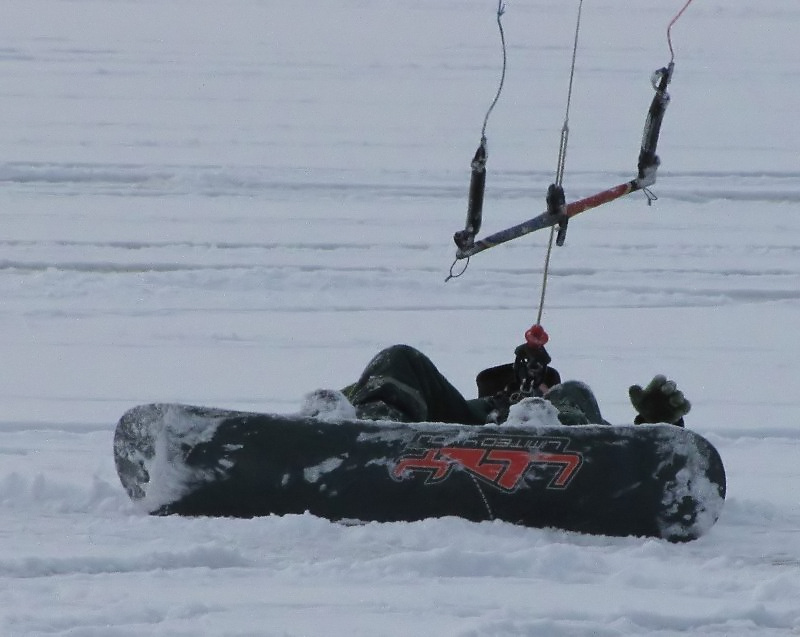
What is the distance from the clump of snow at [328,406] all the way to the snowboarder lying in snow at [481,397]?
0.13 m

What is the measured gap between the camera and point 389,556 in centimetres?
367

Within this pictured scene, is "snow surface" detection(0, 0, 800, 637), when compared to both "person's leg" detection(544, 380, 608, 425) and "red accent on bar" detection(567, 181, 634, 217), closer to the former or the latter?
"person's leg" detection(544, 380, 608, 425)

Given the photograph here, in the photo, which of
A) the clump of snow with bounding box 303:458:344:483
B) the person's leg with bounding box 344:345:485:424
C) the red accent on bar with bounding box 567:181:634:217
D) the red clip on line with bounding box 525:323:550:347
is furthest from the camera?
the red clip on line with bounding box 525:323:550:347

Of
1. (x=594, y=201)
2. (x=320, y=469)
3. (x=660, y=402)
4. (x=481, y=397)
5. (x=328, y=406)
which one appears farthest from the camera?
(x=481, y=397)

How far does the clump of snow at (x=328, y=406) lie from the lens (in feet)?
12.9

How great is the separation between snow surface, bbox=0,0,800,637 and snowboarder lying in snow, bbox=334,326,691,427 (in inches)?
16.1

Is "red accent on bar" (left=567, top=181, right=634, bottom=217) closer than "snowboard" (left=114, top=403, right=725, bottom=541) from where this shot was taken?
Yes

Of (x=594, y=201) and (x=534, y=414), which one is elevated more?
(x=594, y=201)

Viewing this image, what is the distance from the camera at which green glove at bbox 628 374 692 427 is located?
13.7 ft

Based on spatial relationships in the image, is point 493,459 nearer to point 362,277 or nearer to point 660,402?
point 660,402

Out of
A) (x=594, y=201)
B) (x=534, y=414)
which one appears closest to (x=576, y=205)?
(x=594, y=201)

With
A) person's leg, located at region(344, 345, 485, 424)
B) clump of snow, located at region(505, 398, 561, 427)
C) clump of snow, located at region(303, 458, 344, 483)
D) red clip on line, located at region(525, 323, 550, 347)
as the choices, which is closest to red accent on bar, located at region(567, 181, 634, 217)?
clump of snow, located at region(505, 398, 561, 427)

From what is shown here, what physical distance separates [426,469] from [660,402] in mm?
835

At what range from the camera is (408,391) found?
4.20 m
